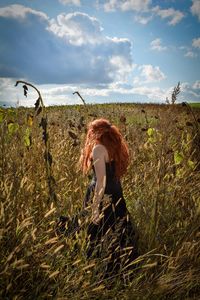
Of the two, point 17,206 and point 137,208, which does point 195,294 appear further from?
point 17,206

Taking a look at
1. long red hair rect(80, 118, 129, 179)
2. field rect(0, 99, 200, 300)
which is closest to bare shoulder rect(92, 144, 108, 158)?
long red hair rect(80, 118, 129, 179)

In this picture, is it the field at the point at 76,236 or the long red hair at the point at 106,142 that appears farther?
the long red hair at the point at 106,142

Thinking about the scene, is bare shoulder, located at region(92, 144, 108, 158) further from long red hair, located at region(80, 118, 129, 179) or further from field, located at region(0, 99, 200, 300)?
field, located at region(0, 99, 200, 300)

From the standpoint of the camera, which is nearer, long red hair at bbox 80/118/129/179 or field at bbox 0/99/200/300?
field at bbox 0/99/200/300

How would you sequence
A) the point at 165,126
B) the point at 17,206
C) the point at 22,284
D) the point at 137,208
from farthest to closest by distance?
the point at 137,208
the point at 165,126
the point at 17,206
the point at 22,284

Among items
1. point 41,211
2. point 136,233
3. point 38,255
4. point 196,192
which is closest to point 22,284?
point 38,255

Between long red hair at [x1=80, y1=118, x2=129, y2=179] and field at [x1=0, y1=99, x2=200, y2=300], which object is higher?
long red hair at [x1=80, y1=118, x2=129, y2=179]

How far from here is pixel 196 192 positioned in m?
3.70

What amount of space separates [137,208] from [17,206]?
1.10 meters

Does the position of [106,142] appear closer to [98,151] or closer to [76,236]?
[98,151]

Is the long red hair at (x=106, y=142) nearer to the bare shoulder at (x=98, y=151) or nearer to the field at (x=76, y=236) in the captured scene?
the bare shoulder at (x=98, y=151)

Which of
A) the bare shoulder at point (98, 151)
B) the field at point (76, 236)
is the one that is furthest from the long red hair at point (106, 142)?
the field at point (76, 236)

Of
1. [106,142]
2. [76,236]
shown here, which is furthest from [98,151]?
[76,236]

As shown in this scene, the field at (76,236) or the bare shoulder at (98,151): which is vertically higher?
the bare shoulder at (98,151)
